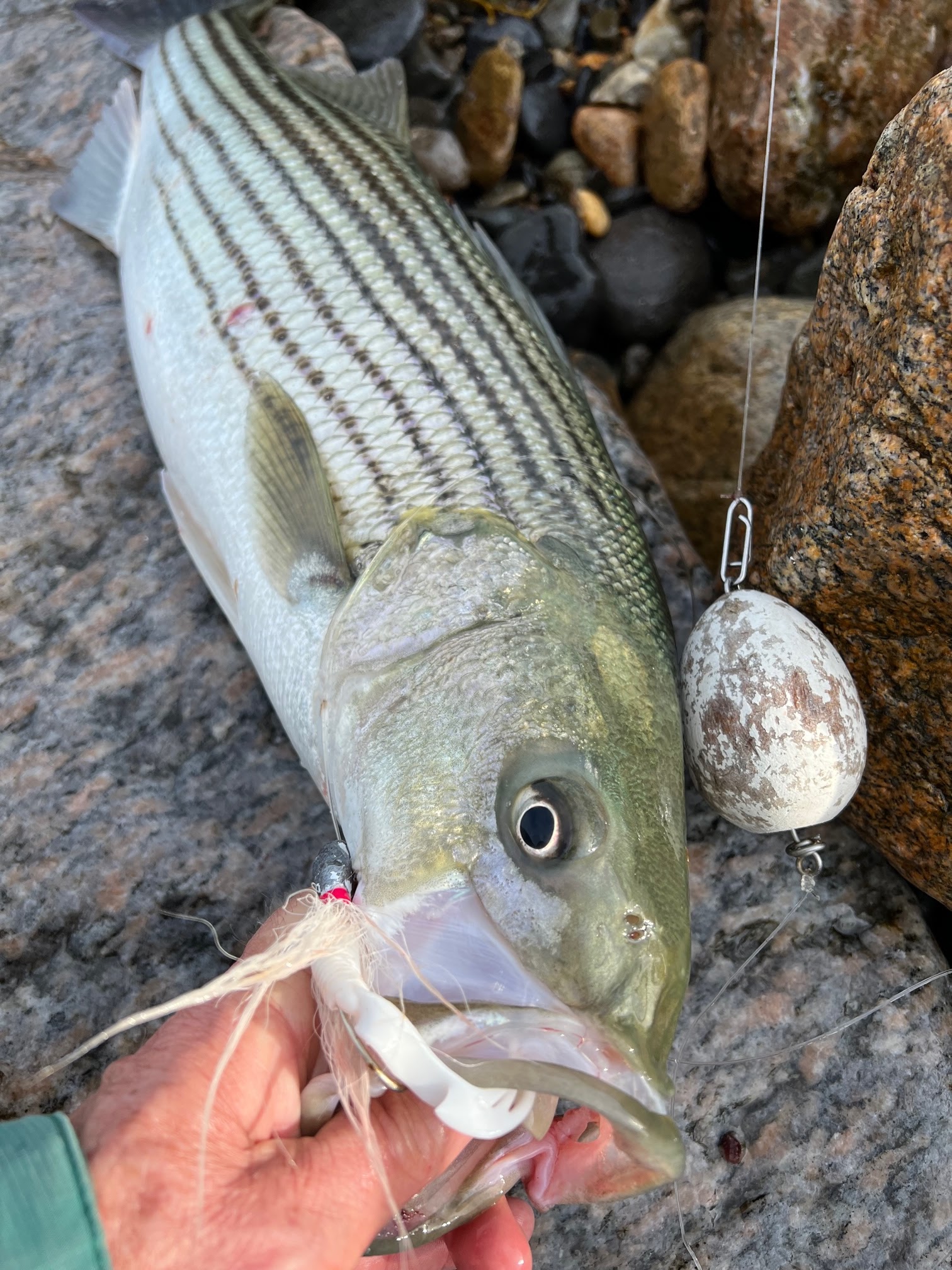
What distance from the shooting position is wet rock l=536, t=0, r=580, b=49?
4.39m

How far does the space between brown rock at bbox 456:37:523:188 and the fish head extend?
294 cm

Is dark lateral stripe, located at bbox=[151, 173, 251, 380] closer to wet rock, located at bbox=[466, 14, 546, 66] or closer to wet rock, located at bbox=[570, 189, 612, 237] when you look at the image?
wet rock, located at bbox=[570, 189, 612, 237]

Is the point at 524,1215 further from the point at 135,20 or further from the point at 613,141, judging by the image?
the point at 613,141

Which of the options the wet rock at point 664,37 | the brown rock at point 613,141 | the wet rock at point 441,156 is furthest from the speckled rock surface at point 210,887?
the wet rock at point 664,37

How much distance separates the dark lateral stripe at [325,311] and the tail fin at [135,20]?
2.25ft

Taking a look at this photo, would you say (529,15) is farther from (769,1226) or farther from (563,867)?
(769,1226)

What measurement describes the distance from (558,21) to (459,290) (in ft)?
9.61

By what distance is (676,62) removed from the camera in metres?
3.98

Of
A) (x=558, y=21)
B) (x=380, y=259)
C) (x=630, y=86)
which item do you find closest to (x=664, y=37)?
(x=630, y=86)

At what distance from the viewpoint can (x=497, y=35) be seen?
4.34 metres

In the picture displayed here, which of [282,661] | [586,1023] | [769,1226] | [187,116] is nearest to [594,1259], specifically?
[769,1226]

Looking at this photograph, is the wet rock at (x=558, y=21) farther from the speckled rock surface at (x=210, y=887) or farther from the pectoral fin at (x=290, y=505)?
the pectoral fin at (x=290, y=505)

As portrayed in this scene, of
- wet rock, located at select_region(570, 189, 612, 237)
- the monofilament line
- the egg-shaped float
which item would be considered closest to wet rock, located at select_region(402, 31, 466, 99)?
wet rock, located at select_region(570, 189, 612, 237)

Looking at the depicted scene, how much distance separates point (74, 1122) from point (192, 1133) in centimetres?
19
